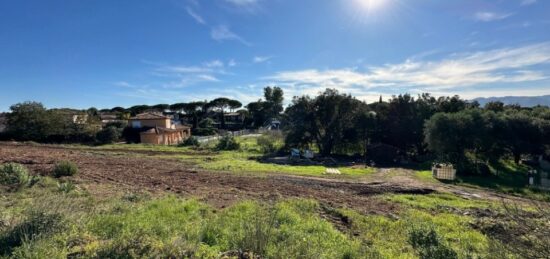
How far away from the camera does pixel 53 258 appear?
12.9 ft

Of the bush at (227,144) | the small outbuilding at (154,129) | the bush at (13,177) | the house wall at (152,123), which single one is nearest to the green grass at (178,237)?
the bush at (13,177)

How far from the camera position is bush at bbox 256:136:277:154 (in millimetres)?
36469

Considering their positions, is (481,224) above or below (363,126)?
below

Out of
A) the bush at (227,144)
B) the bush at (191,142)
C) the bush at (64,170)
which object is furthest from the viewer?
the bush at (191,142)

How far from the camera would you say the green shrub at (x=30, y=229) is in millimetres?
4543

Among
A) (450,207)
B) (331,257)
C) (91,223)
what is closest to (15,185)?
(91,223)

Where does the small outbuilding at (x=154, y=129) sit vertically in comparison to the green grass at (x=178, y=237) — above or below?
above

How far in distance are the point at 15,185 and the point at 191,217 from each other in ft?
22.9

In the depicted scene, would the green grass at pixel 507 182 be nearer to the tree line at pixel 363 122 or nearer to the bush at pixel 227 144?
the tree line at pixel 363 122

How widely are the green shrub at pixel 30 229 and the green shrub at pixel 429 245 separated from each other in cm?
616

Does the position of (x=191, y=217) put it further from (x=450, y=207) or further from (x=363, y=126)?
(x=363, y=126)

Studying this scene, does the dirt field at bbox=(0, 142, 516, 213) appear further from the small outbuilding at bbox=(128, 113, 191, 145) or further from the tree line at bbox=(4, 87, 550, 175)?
the small outbuilding at bbox=(128, 113, 191, 145)

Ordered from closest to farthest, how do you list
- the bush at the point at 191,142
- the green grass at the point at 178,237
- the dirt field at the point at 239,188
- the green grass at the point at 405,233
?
1. the green grass at the point at 178,237
2. the green grass at the point at 405,233
3. the dirt field at the point at 239,188
4. the bush at the point at 191,142

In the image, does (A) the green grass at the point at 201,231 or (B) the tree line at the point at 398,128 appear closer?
(A) the green grass at the point at 201,231
